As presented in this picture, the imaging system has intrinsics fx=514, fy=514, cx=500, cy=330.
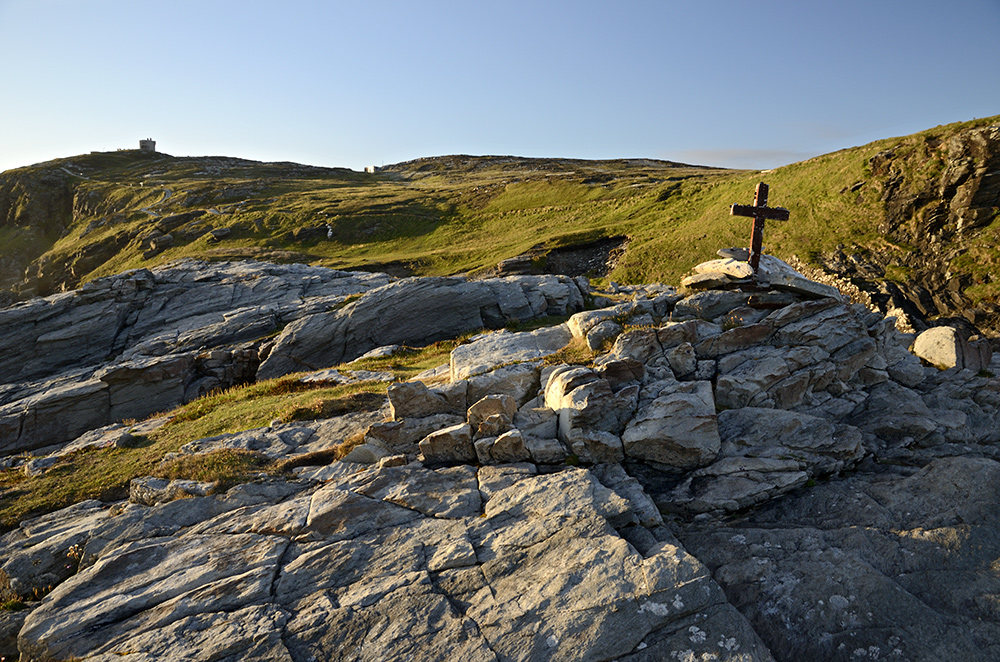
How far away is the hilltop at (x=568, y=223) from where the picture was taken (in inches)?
1949

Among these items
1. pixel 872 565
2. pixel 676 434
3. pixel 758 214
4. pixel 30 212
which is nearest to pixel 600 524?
pixel 676 434

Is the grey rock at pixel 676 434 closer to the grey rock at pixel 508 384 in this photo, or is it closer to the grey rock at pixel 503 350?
the grey rock at pixel 508 384

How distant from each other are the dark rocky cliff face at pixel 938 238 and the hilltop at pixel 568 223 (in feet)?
0.45

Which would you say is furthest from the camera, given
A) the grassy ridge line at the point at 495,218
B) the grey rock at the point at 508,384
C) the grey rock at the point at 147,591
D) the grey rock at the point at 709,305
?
the grassy ridge line at the point at 495,218

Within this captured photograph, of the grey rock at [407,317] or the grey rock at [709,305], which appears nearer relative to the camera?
the grey rock at [709,305]

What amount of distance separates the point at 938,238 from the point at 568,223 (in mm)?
45980

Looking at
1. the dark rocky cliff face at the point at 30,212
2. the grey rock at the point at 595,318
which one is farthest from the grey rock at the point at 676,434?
the dark rocky cliff face at the point at 30,212

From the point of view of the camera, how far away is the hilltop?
4950cm

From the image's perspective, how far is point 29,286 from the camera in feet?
306

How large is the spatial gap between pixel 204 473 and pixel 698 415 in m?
15.9

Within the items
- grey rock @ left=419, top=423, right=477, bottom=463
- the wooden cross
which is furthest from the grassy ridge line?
grey rock @ left=419, top=423, right=477, bottom=463

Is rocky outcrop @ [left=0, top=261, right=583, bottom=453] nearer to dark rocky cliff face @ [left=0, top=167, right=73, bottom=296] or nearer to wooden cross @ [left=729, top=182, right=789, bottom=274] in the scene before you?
wooden cross @ [left=729, top=182, right=789, bottom=274]

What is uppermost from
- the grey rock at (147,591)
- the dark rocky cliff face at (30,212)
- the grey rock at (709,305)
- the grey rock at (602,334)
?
the dark rocky cliff face at (30,212)

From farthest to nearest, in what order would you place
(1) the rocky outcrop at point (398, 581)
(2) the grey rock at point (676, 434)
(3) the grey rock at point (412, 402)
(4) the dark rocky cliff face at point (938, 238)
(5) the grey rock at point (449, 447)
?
(4) the dark rocky cliff face at point (938, 238) < (3) the grey rock at point (412, 402) < (5) the grey rock at point (449, 447) < (2) the grey rock at point (676, 434) < (1) the rocky outcrop at point (398, 581)
